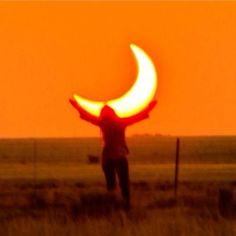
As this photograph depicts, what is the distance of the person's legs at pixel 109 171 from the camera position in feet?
56.3

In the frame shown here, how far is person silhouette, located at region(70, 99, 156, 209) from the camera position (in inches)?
656

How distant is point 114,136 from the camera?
55.4 feet

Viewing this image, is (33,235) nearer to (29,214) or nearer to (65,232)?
(65,232)

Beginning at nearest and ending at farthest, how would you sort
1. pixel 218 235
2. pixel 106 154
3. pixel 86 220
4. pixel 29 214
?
pixel 218 235 < pixel 86 220 < pixel 29 214 < pixel 106 154

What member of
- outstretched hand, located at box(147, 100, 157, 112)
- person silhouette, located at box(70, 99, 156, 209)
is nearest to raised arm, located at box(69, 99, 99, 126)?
person silhouette, located at box(70, 99, 156, 209)

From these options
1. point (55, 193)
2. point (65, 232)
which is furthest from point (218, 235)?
point (55, 193)

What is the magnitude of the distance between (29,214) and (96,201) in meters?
1.38

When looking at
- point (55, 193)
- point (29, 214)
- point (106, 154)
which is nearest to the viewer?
point (29, 214)

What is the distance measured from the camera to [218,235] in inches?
517

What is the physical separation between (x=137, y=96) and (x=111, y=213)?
6.36 feet

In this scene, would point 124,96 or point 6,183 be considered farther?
point 6,183

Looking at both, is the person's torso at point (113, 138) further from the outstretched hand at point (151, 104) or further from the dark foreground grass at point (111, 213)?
the dark foreground grass at point (111, 213)

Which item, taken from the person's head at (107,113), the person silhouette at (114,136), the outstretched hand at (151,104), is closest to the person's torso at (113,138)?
the person silhouette at (114,136)

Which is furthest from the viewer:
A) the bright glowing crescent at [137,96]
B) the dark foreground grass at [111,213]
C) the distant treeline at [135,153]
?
the distant treeline at [135,153]
